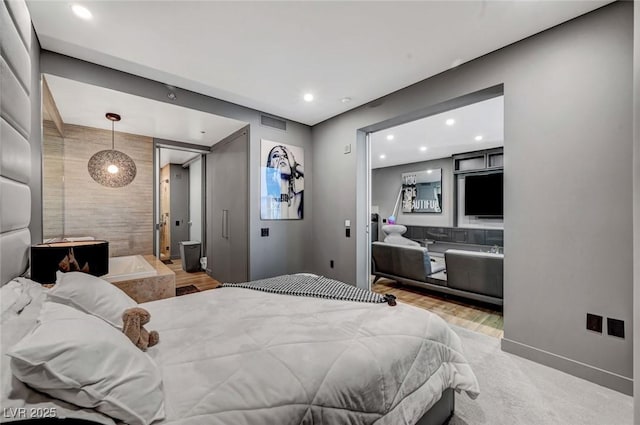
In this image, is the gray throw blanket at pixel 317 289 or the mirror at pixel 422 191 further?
the mirror at pixel 422 191

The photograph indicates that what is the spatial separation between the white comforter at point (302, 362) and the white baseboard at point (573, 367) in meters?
1.19

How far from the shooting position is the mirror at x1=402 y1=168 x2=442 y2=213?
23.3 ft

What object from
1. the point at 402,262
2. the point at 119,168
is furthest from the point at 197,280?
the point at 402,262

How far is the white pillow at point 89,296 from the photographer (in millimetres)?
1322

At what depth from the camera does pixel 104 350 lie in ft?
2.95

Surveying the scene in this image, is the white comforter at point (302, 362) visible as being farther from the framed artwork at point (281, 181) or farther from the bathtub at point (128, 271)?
the framed artwork at point (281, 181)

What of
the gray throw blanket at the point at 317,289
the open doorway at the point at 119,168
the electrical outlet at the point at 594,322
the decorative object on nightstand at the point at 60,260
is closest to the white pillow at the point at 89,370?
the decorative object on nightstand at the point at 60,260

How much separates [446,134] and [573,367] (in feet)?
13.0

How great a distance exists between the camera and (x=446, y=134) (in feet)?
16.4

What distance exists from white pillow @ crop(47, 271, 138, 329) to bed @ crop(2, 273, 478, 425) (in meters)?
0.08

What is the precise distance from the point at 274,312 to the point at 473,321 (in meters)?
2.69

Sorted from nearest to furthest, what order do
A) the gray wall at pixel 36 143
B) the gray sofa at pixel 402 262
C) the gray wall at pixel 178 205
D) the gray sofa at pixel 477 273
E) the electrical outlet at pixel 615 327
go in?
the electrical outlet at pixel 615 327
the gray wall at pixel 36 143
the gray sofa at pixel 477 273
the gray sofa at pixel 402 262
the gray wall at pixel 178 205

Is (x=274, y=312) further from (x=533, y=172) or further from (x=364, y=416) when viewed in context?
(x=533, y=172)

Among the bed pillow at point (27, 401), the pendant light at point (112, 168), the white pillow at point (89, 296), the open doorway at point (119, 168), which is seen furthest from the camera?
the pendant light at point (112, 168)
